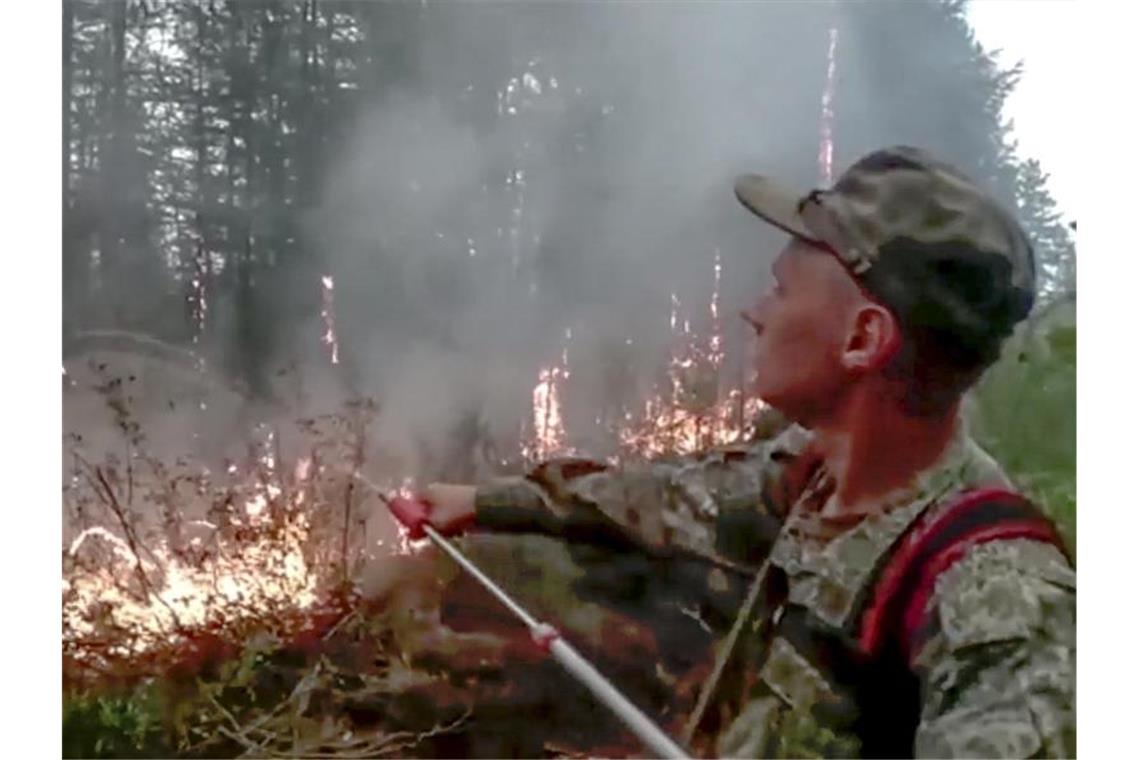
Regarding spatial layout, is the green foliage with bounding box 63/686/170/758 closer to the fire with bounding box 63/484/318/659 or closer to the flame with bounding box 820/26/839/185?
the fire with bounding box 63/484/318/659

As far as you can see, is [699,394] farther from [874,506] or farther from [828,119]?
[828,119]

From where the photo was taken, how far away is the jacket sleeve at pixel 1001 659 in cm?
175

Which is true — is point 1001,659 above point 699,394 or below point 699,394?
below

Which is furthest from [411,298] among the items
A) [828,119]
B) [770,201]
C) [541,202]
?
[828,119]

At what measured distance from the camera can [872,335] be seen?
1802 mm

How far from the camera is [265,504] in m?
1.83

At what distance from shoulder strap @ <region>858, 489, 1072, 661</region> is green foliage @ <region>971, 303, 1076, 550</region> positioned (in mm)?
35

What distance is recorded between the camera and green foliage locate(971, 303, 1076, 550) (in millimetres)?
1812

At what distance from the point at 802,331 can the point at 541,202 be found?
415 mm

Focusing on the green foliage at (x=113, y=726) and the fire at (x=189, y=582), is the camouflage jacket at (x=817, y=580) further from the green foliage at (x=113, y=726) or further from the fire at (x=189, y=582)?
the green foliage at (x=113, y=726)

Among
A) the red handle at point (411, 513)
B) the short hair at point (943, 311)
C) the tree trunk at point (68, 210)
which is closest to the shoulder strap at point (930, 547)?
the short hair at point (943, 311)
